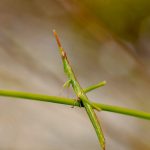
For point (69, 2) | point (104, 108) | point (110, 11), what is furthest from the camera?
point (69, 2)

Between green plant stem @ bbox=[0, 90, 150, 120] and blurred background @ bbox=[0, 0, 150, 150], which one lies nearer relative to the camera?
green plant stem @ bbox=[0, 90, 150, 120]

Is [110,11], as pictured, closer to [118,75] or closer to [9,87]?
[118,75]

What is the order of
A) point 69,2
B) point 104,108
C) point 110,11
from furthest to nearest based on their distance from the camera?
1. point 69,2
2. point 110,11
3. point 104,108

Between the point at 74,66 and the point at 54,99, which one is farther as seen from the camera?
the point at 74,66

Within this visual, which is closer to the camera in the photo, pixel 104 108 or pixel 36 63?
pixel 104 108

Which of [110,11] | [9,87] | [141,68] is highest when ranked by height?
[110,11]

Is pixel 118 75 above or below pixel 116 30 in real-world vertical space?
below

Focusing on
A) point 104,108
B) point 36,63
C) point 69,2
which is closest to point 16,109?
point 36,63

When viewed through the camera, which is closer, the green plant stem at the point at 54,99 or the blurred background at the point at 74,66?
the green plant stem at the point at 54,99
